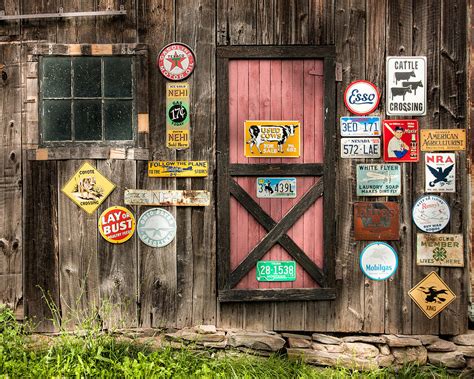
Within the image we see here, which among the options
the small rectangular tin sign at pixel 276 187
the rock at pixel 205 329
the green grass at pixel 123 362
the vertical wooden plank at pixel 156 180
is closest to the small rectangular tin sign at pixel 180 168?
the vertical wooden plank at pixel 156 180

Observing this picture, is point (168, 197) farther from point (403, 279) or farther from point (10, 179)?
point (403, 279)

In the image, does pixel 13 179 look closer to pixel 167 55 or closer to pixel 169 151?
pixel 169 151

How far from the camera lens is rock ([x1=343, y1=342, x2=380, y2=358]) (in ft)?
13.7

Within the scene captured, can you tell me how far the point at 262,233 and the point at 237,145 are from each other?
839 millimetres

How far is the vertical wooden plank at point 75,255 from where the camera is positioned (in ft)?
14.0

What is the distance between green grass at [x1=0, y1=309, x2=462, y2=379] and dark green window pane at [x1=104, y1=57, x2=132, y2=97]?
213 centimetres

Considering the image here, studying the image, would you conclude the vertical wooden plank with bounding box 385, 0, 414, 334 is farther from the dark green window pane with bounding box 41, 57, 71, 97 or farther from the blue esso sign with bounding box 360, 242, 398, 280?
the dark green window pane with bounding box 41, 57, 71, 97

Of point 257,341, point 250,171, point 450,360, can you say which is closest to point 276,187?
point 250,171

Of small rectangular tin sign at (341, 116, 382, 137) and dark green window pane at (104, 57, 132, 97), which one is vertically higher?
dark green window pane at (104, 57, 132, 97)

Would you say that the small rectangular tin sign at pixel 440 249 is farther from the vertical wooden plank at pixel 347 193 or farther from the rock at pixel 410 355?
the rock at pixel 410 355

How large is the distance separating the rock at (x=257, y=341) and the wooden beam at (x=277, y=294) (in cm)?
32

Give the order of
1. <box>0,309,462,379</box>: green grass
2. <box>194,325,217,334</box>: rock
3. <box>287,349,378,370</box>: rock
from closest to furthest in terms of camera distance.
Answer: <box>0,309,462,379</box>: green grass < <box>287,349,378,370</box>: rock < <box>194,325,217,334</box>: rock

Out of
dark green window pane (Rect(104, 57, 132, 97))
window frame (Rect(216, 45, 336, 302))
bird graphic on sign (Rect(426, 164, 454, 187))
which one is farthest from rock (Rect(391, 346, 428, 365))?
dark green window pane (Rect(104, 57, 132, 97))

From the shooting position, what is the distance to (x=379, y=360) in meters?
4.16
